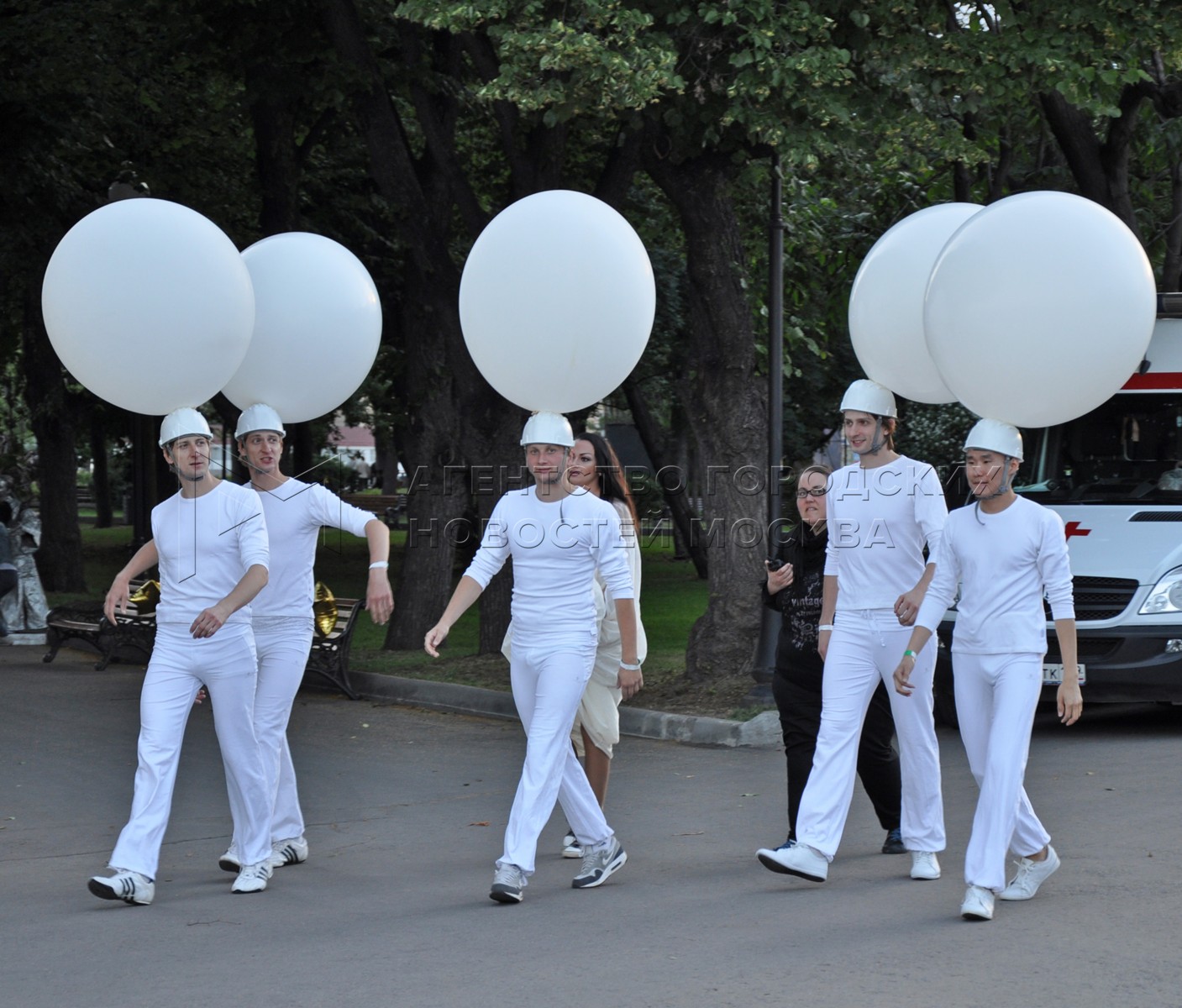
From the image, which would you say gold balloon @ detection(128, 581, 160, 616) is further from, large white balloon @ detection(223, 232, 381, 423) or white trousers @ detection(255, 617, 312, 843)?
white trousers @ detection(255, 617, 312, 843)

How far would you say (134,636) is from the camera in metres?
15.2

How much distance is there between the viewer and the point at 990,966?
5461mm

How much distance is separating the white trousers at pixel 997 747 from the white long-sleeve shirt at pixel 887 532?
50cm

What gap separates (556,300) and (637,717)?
4774 millimetres

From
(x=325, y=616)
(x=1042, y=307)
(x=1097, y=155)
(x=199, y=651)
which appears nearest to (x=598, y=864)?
(x=199, y=651)

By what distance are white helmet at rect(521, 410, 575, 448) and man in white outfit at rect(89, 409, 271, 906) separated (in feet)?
3.75

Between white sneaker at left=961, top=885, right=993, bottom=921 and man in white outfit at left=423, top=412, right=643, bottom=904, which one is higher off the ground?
man in white outfit at left=423, top=412, right=643, bottom=904

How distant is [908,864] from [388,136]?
31.1 feet

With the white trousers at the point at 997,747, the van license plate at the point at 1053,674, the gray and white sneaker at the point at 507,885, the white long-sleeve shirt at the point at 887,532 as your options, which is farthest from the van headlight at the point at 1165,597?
the gray and white sneaker at the point at 507,885

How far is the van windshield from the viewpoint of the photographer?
11250mm

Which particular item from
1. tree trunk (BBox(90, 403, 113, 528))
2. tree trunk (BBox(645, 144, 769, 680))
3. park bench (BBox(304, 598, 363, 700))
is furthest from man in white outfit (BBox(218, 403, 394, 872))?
tree trunk (BBox(90, 403, 113, 528))

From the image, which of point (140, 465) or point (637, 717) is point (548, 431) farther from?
point (140, 465)

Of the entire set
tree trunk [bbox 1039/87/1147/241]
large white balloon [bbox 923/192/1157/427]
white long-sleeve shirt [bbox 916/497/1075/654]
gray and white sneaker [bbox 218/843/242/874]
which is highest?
tree trunk [bbox 1039/87/1147/241]

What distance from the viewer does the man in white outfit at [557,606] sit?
21.9ft
